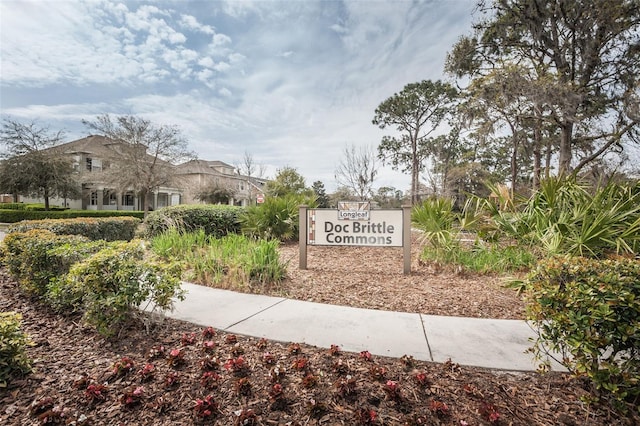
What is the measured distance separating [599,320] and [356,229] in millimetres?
3975

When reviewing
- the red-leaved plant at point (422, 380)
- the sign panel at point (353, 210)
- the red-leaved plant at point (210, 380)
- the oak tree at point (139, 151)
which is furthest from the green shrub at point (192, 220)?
the oak tree at point (139, 151)

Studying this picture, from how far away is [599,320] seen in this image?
1743 mm

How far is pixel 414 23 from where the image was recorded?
814cm

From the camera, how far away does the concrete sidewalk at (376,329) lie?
2.47 m

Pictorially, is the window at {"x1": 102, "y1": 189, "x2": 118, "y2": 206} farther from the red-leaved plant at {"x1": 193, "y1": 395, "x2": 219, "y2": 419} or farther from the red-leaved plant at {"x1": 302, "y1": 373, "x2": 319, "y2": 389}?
the red-leaved plant at {"x1": 302, "y1": 373, "x2": 319, "y2": 389}

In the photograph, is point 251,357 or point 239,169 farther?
point 239,169

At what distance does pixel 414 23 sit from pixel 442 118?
794 inches

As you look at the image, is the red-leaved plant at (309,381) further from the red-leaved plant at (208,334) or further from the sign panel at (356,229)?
the sign panel at (356,229)

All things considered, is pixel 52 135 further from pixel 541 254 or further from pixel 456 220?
pixel 541 254

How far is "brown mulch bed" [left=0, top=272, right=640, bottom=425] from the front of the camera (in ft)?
5.79

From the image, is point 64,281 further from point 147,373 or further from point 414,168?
point 414,168

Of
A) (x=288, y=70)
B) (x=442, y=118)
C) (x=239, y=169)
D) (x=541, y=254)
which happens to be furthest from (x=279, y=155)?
(x=541, y=254)

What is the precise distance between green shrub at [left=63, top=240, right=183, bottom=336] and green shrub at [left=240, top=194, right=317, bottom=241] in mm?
5551

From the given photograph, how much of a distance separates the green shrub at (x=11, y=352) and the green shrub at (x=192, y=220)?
5907mm
